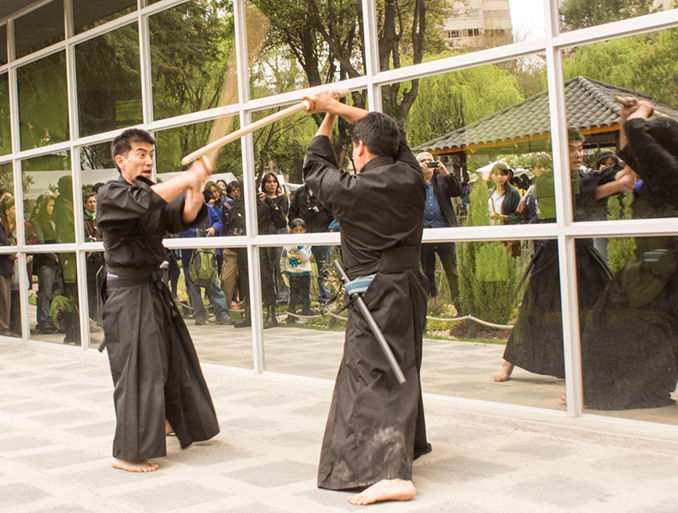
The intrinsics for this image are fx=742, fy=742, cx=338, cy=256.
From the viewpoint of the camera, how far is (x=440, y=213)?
4.65 meters

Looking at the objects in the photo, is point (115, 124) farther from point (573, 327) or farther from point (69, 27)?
point (573, 327)

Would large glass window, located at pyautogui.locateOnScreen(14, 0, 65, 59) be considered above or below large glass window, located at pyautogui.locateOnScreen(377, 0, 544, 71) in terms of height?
above

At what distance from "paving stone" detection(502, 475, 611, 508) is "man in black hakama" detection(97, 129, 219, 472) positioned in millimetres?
1791

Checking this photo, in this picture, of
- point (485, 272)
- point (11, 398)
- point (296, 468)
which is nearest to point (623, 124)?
point (485, 272)

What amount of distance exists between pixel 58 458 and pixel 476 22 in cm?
352

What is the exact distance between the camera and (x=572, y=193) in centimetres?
401

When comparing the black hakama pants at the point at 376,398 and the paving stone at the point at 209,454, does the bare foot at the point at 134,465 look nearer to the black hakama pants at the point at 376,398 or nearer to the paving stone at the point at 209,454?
the paving stone at the point at 209,454

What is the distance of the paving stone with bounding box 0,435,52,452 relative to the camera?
430 cm

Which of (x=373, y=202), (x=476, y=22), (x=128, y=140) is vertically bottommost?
(x=373, y=202)

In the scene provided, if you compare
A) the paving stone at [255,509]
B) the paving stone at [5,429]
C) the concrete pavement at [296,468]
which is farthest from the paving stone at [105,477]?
the paving stone at [5,429]

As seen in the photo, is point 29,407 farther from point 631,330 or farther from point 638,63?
point 638,63

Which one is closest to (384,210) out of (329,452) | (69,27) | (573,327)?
(329,452)

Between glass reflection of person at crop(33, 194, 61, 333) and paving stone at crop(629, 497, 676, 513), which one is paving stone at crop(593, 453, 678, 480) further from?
glass reflection of person at crop(33, 194, 61, 333)

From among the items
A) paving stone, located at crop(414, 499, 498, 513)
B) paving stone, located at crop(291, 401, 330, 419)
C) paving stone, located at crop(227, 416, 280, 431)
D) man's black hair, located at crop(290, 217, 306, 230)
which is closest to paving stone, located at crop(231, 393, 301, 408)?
paving stone, located at crop(291, 401, 330, 419)
